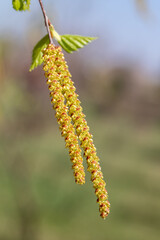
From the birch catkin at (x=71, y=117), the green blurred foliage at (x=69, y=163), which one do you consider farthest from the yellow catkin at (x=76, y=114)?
the green blurred foliage at (x=69, y=163)

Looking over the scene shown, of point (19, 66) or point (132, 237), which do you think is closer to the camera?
point (19, 66)

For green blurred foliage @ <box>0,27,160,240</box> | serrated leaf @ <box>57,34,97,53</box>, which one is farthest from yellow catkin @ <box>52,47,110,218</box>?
green blurred foliage @ <box>0,27,160,240</box>

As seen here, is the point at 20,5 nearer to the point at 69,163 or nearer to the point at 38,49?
the point at 38,49

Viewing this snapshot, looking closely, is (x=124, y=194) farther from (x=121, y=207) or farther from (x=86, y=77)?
(x=86, y=77)

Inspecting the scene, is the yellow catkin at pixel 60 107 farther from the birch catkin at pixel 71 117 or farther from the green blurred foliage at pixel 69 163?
the green blurred foliage at pixel 69 163

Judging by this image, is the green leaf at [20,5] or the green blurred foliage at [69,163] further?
the green blurred foliage at [69,163]

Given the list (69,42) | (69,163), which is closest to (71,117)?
(69,42)

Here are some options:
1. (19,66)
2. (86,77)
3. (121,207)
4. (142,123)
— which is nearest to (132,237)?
(121,207)
